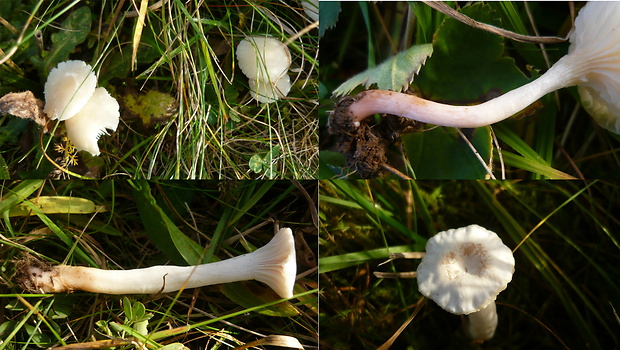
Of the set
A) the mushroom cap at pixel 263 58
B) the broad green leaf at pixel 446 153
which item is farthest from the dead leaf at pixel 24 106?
the broad green leaf at pixel 446 153

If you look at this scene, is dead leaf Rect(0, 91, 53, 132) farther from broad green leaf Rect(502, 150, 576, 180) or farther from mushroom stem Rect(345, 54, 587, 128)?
broad green leaf Rect(502, 150, 576, 180)

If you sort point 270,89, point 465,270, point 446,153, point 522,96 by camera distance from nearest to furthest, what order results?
point 465,270 < point 522,96 < point 446,153 < point 270,89

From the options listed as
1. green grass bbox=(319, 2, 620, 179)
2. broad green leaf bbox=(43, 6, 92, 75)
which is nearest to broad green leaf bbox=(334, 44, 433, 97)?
green grass bbox=(319, 2, 620, 179)

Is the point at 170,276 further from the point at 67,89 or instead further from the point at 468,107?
the point at 468,107

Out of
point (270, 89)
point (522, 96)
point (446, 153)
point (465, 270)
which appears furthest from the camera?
point (270, 89)

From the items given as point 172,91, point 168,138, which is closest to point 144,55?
point 172,91

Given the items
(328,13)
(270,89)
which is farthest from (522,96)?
(270,89)

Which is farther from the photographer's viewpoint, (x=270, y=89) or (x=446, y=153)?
(x=270, y=89)
